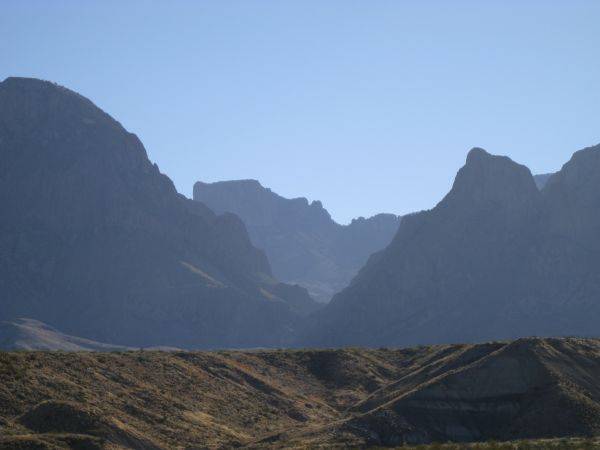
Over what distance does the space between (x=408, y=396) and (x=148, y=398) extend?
2587 cm

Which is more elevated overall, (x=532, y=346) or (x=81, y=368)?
(x=532, y=346)

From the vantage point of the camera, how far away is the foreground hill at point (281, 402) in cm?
8888

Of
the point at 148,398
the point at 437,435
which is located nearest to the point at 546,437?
the point at 437,435

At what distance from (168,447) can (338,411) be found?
32.0m

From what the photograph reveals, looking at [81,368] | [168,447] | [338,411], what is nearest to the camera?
[168,447]

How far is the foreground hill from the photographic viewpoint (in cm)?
8888

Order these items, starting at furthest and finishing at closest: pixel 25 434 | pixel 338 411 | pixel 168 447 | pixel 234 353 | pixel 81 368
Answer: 1. pixel 234 353
2. pixel 338 411
3. pixel 81 368
4. pixel 168 447
5. pixel 25 434

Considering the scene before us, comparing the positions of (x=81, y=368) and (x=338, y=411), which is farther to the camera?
(x=338, y=411)

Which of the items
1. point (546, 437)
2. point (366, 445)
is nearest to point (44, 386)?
point (366, 445)

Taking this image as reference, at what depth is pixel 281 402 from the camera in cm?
11912

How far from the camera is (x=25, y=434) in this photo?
8025 cm

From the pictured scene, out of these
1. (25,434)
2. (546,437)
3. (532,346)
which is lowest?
Result: (25,434)

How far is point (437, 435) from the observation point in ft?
326

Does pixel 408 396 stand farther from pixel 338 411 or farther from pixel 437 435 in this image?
pixel 338 411
